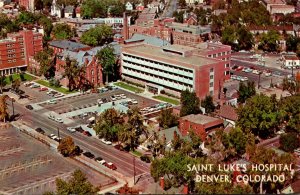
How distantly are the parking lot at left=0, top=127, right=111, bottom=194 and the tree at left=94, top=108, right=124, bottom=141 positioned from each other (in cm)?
405

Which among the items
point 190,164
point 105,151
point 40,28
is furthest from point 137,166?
point 40,28

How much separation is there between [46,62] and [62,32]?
1704 centimetres

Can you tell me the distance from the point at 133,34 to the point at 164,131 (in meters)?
34.3

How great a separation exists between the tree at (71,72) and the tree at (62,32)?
19932 mm

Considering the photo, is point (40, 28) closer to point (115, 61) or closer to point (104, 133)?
point (115, 61)

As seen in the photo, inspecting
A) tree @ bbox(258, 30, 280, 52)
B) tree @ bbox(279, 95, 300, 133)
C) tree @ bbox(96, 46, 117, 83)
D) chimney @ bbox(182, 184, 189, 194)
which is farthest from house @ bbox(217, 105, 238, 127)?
tree @ bbox(258, 30, 280, 52)

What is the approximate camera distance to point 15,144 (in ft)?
135

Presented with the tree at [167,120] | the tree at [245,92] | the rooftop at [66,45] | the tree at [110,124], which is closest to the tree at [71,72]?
the rooftop at [66,45]

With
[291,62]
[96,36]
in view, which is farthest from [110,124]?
[96,36]

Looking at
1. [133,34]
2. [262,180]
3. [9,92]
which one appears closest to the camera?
[262,180]

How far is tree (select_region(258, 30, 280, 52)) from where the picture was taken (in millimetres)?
69688

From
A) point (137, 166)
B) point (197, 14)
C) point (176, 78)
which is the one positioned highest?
point (197, 14)

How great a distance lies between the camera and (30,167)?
36812mm

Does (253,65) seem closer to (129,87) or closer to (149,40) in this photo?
(149,40)
